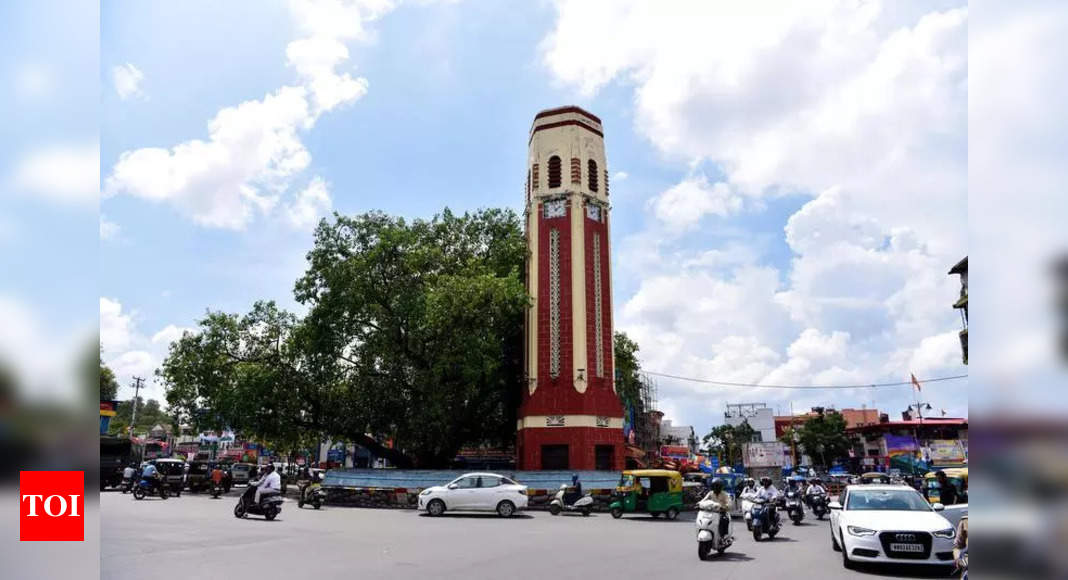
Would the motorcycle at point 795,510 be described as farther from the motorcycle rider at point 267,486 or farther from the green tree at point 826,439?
the green tree at point 826,439

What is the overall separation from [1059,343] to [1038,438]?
0.24 m

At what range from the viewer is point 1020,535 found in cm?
180

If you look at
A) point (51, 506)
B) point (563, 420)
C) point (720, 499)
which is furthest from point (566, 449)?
point (51, 506)

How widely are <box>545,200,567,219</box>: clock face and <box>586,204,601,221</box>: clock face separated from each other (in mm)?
1230

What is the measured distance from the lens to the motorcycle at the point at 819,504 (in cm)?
2145

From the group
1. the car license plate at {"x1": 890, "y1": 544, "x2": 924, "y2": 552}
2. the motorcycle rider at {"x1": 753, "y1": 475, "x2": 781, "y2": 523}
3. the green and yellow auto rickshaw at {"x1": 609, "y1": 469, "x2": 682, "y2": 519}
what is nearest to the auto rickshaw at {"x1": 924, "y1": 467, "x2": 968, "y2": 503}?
the motorcycle rider at {"x1": 753, "y1": 475, "x2": 781, "y2": 523}

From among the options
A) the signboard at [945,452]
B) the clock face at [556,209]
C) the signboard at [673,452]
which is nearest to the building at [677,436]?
the signboard at [673,452]

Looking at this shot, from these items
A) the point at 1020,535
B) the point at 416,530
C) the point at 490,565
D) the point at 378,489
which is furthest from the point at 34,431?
the point at 378,489

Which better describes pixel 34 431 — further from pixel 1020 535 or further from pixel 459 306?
pixel 459 306

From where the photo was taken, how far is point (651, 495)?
68.9ft

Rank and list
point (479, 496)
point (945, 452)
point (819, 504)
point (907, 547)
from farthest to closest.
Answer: point (945, 452) < point (819, 504) < point (479, 496) < point (907, 547)

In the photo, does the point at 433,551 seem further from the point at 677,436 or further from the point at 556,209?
the point at 677,436

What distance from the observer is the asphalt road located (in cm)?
904

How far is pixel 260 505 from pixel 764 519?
40.5 feet
